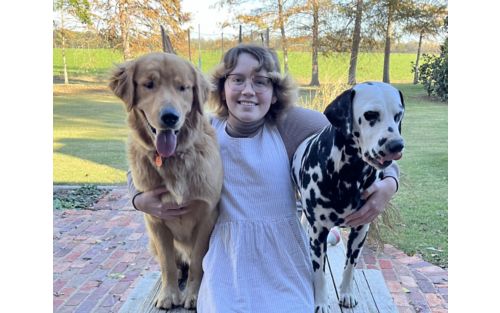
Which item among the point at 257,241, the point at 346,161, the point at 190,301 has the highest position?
the point at 346,161

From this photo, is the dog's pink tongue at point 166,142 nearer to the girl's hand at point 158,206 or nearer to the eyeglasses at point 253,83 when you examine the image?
the girl's hand at point 158,206

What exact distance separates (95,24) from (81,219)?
16.3 feet

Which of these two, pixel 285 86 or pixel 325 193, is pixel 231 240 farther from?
pixel 285 86

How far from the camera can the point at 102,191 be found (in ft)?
22.5

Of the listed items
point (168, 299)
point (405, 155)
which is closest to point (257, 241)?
point (168, 299)

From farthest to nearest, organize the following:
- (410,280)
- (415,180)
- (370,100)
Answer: (415,180)
(410,280)
(370,100)

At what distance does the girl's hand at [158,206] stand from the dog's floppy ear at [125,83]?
1.35 feet

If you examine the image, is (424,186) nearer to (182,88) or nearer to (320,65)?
(320,65)

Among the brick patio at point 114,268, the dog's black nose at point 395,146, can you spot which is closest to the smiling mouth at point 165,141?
the dog's black nose at point 395,146

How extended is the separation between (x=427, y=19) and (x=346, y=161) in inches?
332

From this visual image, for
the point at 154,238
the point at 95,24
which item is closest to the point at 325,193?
the point at 154,238

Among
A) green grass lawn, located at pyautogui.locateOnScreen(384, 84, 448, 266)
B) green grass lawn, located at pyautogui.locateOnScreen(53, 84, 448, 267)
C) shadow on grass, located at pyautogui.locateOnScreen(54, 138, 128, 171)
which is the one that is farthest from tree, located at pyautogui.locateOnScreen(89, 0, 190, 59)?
green grass lawn, located at pyautogui.locateOnScreen(384, 84, 448, 266)

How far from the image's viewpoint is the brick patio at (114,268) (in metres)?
3.67

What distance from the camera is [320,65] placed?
7.86m
